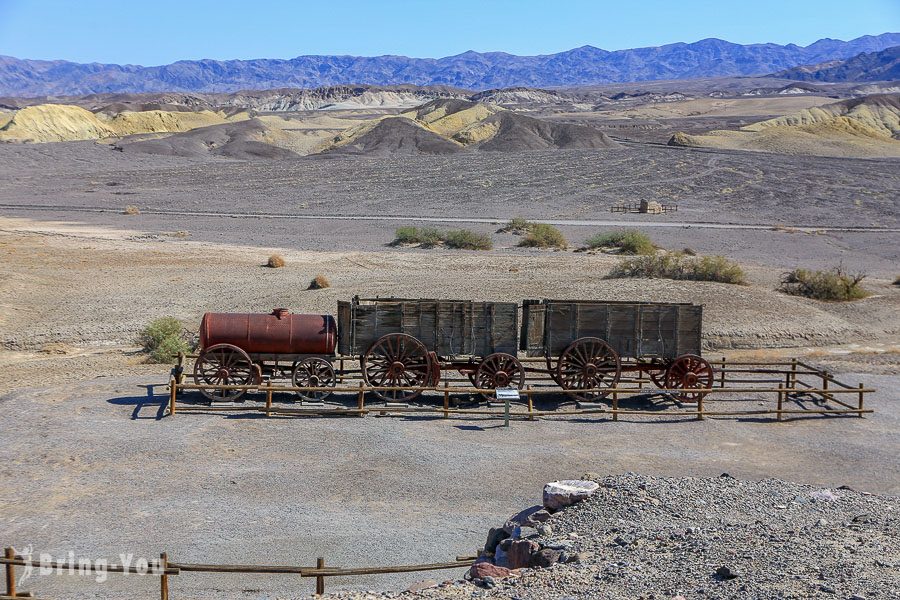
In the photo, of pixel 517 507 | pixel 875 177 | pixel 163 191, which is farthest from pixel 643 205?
pixel 517 507

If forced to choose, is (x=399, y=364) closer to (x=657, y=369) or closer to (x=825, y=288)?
(x=657, y=369)

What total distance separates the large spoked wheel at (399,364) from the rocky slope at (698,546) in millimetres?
5659

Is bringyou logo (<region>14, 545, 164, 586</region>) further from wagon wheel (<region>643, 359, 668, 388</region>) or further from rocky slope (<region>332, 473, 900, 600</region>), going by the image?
wagon wheel (<region>643, 359, 668, 388</region>)

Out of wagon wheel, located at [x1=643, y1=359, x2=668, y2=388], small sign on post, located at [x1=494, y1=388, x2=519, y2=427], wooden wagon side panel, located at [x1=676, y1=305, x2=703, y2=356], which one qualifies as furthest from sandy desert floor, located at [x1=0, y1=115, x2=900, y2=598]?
wooden wagon side panel, located at [x1=676, y1=305, x2=703, y2=356]

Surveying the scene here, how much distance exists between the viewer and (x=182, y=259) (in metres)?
36.0

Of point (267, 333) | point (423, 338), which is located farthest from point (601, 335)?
point (267, 333)

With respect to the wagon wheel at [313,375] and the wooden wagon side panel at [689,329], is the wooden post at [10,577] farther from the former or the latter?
the wooden wagon side panel at [689,329]

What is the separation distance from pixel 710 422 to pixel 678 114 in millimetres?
167287

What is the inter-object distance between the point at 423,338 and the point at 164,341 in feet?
24.4

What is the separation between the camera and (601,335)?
1839 cm

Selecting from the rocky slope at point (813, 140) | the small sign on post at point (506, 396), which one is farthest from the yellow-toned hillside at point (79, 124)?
the small sign on post at point (506, 396)

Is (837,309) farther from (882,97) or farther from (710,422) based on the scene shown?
(882,97)

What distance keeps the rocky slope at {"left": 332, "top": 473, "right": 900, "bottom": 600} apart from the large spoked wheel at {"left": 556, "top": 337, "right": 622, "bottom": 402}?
5.21 meters

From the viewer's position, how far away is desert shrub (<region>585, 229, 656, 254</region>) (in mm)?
39781
